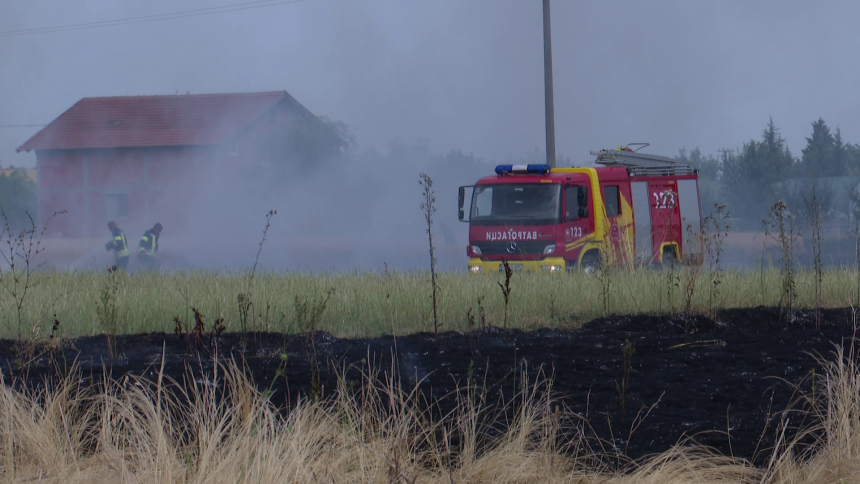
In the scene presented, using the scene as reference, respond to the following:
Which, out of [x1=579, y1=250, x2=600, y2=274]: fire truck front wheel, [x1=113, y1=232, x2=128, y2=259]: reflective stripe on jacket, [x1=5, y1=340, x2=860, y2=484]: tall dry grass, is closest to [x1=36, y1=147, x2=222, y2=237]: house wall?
[x1=113, y1=232, x2=128, y2=259]: reflective stripe on jacket

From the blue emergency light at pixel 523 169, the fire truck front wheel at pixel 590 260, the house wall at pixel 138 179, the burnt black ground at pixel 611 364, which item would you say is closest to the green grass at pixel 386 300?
the burnt black ground at pixel 611 364

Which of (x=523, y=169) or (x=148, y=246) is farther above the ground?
(x=523, y=169)

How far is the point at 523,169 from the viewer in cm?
1366

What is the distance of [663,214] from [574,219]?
10.9 feet

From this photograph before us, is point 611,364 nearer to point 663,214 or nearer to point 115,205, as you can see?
point 663,214

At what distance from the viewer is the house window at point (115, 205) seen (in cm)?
3316

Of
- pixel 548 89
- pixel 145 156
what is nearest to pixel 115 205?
pixel 145 156

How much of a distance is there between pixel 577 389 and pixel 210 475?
7.37ft

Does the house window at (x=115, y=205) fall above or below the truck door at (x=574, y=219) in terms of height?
above

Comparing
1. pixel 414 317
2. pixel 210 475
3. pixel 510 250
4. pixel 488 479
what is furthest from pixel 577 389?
pixel 510 250

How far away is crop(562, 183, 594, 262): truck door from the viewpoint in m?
13.2

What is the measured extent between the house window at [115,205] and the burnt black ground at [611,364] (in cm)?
2811

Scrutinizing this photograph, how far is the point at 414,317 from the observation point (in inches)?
316

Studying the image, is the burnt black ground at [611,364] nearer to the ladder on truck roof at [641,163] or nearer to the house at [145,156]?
the ladder on truck roof at [641,163]
